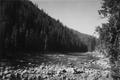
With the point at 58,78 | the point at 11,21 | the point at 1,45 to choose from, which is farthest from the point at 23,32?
the point at 58,78

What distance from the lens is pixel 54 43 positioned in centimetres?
7481

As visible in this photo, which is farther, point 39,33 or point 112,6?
point 39,33

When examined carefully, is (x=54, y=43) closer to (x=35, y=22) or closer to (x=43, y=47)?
(x=43, y=47)

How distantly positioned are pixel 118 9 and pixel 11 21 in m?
51.6

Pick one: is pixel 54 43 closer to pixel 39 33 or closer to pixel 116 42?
pixel 39 33

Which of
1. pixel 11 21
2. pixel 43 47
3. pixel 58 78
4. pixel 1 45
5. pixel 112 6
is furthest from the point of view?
pixel 43 47

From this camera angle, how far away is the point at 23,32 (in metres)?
55.2

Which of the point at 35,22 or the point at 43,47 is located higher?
the point at 35,22

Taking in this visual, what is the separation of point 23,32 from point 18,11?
12.1 meters

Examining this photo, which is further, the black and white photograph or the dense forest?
the dense forest

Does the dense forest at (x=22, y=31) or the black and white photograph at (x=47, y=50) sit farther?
the dense forest at (x=22, y=31)

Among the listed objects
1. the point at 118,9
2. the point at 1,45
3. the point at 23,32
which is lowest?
the point at 1,45

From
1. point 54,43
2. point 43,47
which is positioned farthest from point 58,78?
point 54,43

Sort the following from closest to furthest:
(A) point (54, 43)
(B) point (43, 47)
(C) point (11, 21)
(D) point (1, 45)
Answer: (D) point (1, 45)
(C) point (11, 21)
(B) point (43, 47)
(A) point (54, 43)
